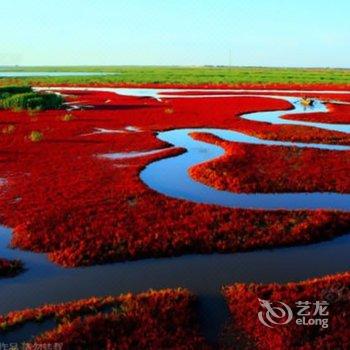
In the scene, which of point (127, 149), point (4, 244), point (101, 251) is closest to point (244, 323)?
point (101, 251)

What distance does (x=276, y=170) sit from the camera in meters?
24.8

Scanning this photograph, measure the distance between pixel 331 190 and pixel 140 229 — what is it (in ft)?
32.6

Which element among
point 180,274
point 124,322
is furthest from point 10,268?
point 180,274

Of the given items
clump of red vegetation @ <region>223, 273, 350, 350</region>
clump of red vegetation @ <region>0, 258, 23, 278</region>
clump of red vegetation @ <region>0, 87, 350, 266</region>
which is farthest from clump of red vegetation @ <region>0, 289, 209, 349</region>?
clump of red vegetation @ <region>0, 87, 350, 266</region>

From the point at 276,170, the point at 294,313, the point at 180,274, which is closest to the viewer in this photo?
the point at 294,313

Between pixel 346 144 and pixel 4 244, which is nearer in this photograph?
pixel 4 244

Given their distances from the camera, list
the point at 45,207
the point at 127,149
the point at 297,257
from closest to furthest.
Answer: the point at 297,257 < the point at 45,207 < the point at 127,149

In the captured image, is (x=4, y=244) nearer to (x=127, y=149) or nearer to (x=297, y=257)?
(x=297, y=257)

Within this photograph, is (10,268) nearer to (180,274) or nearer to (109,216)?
(109,216)

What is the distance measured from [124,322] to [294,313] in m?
3.97

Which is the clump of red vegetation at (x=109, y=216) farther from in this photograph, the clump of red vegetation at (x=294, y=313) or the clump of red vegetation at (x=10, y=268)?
the clump of red vegetation at (x=294, y=313)

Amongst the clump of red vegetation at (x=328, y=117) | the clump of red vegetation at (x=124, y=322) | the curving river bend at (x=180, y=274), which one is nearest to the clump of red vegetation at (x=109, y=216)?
the curving river bend at (x=180, y=274)

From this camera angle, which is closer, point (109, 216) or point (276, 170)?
point (109, 216)

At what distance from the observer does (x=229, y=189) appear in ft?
72.1
